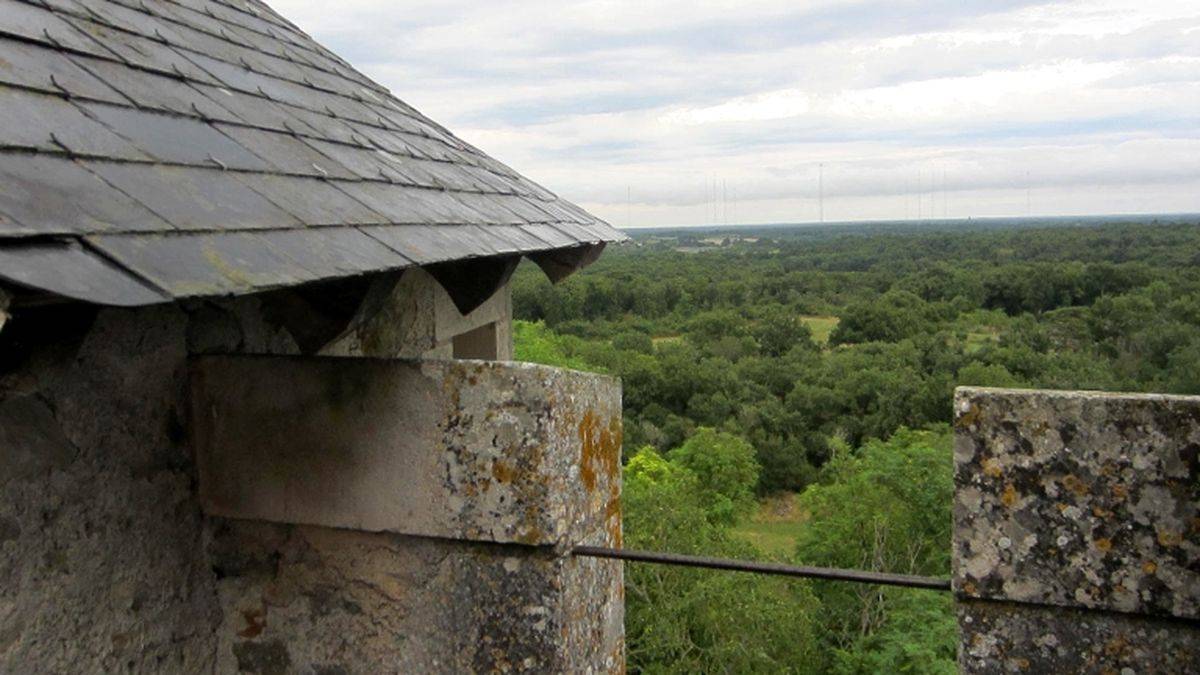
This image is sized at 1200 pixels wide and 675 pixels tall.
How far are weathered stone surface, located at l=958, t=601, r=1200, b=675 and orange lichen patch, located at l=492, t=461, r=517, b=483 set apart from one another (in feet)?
3.40

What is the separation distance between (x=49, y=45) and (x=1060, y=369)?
1397 inches

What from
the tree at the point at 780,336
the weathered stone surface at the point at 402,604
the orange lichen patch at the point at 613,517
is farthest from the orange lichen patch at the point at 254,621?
the tree at the point at 780,336

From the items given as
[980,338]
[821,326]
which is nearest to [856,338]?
[980,338]

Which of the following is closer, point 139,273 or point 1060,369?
point 139,273

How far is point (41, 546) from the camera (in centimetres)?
193

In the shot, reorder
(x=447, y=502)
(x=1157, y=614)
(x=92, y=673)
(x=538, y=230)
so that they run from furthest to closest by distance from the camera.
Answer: (x=538, y=230), (x=447, y=502), (x=92, y=673), (x=1157, y=614)

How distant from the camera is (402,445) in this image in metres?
2.30

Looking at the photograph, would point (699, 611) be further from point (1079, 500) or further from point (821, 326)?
point (821, 326)

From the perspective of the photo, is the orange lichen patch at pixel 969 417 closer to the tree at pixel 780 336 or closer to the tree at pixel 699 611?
the tree at pixel 699 611

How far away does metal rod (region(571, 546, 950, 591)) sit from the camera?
2.02m

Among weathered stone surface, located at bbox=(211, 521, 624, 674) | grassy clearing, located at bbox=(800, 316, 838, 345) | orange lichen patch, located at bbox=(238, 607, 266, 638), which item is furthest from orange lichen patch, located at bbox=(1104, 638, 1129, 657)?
grassy clearing, located at bbox=(800, 316, 838, 345)

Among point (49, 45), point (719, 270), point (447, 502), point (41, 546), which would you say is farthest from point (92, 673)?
point (719, 270)

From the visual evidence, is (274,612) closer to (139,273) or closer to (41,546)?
(41,546)

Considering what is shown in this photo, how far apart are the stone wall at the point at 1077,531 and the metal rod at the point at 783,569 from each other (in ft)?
0.33
